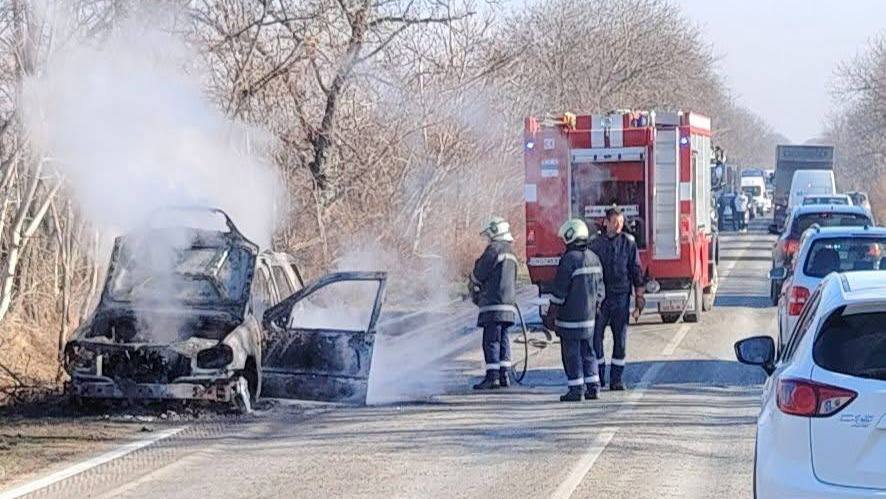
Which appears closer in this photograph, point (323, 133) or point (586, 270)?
point (586, 270)

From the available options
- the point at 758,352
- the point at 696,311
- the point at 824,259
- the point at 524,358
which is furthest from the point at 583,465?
the point at 696,311

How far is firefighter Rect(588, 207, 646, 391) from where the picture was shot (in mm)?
13750

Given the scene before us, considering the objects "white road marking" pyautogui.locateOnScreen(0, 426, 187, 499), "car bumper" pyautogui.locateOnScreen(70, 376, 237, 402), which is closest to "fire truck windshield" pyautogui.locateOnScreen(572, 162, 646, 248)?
"car bumper" pyautogui.locateOnScreen(70, 376, 237, 402)

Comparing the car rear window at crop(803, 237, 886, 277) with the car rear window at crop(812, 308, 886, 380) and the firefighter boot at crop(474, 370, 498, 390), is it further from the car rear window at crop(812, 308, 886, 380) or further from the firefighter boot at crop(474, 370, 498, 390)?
the car rear window at crop(812, 308, 886, 380)

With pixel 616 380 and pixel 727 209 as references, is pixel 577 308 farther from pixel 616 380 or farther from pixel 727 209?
pixel 727 209

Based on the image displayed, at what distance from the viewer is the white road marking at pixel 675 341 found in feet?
55.7

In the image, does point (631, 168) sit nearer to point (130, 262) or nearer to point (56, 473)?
point (130, 262)

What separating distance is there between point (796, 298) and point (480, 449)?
4.98 m

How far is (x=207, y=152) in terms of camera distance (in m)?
16.4

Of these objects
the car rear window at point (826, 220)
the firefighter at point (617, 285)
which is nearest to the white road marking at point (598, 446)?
the firefighter at point (617, 285)

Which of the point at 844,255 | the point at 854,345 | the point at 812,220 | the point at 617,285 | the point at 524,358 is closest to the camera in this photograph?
the point at 854,345

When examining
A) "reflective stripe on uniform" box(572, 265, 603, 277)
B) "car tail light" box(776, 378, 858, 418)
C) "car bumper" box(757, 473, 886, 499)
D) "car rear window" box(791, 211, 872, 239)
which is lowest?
"car bumper" box(757, 473, 886, 499)

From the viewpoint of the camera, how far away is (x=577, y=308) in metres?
13.0

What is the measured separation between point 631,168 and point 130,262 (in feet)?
27.3
